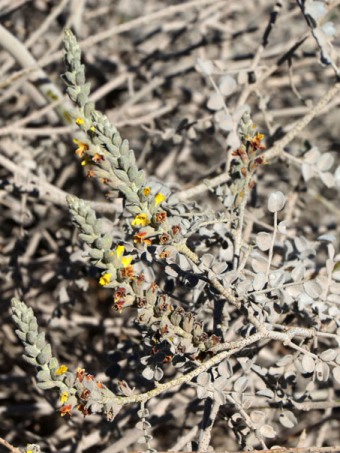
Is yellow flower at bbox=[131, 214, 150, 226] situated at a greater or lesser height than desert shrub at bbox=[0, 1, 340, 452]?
greater

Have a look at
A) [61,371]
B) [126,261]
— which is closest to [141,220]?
[126,261]

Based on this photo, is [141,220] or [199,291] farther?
[199,291]

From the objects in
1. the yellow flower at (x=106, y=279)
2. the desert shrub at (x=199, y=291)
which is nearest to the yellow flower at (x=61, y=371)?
the desert shrub at (x=199, y=291)

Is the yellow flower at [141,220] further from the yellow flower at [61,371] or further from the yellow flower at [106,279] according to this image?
the yellow flower at [61,371]

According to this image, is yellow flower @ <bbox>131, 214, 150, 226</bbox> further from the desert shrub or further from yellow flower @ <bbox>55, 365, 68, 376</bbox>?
yellow flower @ <bbox>55, 365, 68, 376</bbox>

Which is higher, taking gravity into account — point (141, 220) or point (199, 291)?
point (141, 220)

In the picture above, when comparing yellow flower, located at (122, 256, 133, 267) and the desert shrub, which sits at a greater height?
yellow flower, located at (122, 256, 133, 267)

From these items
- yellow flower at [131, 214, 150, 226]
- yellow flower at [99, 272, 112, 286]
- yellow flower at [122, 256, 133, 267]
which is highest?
yellow flower at [131, 214, 150, 226]

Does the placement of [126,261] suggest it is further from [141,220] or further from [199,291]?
[199,291]

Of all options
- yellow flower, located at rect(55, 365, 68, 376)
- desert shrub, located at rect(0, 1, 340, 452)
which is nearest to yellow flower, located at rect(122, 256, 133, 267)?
desert shrub, located at rect(0, 1, 340, 452)

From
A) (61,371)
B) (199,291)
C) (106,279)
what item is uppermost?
(106,279)

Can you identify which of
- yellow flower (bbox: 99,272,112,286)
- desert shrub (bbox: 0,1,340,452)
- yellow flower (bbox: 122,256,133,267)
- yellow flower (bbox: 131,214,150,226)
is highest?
yellow flower (bbox: 131,214,150,226)
